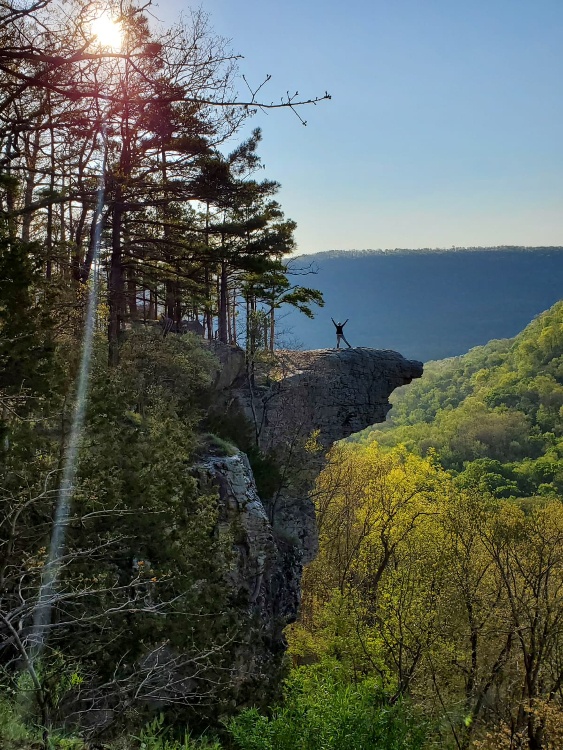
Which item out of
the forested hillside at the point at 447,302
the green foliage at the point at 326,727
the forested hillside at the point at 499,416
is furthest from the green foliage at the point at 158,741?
the forested hillside at the point at 447,302

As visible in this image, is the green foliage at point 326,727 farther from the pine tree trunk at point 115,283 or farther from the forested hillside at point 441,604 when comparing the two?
the pine tree trunk at point 115,283

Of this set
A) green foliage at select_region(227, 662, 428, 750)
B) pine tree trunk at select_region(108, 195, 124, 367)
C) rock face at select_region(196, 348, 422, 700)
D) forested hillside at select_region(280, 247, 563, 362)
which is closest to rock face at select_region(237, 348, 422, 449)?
rock face at select_region(196, 348, 422, 700)

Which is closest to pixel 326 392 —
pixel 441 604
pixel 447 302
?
pixel 441 604

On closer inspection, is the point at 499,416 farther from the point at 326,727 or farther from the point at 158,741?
the point at 158,741

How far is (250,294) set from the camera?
2220 centimetres

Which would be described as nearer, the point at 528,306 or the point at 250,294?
the point at 250,294

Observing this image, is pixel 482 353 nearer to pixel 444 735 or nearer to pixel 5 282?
pixel 444 735

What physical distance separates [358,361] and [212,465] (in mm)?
11825

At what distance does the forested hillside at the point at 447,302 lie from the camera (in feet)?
545

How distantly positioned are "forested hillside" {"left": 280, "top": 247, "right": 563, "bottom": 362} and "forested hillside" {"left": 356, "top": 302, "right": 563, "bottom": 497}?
204 ft

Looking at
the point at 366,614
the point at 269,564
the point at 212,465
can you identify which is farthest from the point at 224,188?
the point at 366,614

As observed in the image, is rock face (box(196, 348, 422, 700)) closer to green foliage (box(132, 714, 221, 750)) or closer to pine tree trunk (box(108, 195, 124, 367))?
green foliage (box(132, 714, 221, 750))

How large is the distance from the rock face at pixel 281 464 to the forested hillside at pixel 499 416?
24.3 meters

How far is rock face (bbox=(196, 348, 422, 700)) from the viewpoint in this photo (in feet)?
38.1
